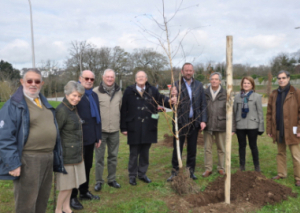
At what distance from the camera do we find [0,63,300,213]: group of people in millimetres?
2895

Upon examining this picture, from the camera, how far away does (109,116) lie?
4.83m

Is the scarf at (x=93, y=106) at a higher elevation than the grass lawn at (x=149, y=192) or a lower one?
higher

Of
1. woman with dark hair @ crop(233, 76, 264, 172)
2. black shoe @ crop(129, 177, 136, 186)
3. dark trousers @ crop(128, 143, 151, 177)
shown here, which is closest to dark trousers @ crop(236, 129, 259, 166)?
woman with dark hair @ crop(233, 76, 264, 172)

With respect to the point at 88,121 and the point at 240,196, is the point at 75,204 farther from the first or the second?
the point at 240,196

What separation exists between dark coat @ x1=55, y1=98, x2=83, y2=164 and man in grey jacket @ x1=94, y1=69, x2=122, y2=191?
114cm

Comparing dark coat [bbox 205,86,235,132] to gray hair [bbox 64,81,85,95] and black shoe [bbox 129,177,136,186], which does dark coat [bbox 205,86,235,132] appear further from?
gray hair [bbox 64,81,85,95]

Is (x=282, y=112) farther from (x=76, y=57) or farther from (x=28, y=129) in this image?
(x=76, y=57)

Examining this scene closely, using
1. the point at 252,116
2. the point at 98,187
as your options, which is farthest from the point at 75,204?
the point at 252,116

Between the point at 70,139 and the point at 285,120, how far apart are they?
4.09 m

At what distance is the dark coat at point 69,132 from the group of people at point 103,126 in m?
0.01

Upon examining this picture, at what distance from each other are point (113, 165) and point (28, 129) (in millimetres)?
2538

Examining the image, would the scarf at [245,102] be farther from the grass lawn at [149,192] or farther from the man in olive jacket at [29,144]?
the man in olive jacket at [29,144]

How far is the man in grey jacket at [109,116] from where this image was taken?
4805 millimetres

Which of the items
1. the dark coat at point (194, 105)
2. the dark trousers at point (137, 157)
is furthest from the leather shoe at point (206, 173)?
the dark trousers at point (137, 157)
